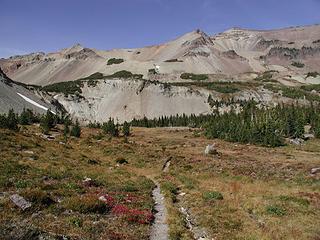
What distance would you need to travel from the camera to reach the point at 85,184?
34031 mm

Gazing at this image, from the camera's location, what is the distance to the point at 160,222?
25047mm

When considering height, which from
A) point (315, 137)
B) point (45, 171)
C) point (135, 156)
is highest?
point (45, 171)

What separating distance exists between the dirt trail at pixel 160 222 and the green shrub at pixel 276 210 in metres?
7.50

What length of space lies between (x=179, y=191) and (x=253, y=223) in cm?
1400

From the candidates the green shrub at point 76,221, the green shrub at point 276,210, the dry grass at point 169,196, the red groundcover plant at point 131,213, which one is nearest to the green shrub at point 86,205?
the dry grass at point 169,196

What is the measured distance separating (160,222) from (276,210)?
9.01 meters

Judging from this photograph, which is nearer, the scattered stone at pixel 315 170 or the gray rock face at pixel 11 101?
the scattered stone at pixel 315 170

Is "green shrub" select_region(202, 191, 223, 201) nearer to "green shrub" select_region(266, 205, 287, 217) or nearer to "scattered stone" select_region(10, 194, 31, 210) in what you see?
"green shrub" select_region(266, 205, 287, 217)

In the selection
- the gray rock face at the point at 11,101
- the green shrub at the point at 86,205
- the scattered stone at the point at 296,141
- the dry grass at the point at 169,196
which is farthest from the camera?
the gray rock face at the point at 11,101

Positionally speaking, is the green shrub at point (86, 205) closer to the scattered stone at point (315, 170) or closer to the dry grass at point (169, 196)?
the dry grass at point (169, 196)

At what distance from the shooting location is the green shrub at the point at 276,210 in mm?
28000

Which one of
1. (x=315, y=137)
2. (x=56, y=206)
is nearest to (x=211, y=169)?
(x=56, y=206)

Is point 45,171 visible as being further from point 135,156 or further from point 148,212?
point 135,156

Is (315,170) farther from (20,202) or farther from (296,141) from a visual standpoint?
(296,141)
